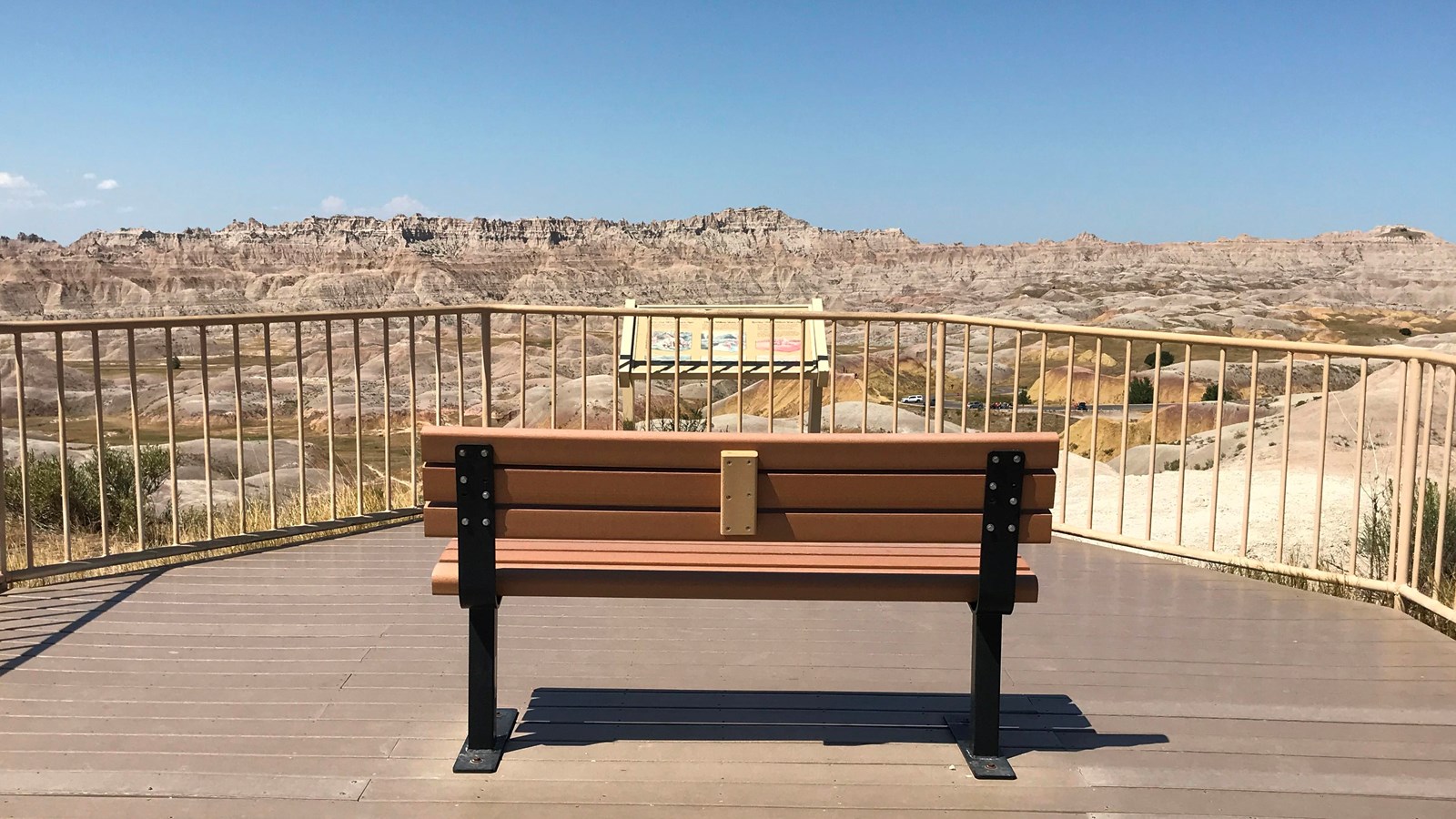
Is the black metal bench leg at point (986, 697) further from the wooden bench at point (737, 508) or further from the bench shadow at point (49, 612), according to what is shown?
the bench shadow at point (49, 612)

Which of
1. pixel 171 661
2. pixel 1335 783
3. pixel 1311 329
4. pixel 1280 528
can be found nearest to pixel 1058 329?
pixel 1280 528

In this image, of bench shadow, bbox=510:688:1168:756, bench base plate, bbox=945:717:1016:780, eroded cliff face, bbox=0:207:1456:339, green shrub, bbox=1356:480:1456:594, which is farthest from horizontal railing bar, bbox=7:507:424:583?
eroded cliff face, bbox=0:207:1456:339

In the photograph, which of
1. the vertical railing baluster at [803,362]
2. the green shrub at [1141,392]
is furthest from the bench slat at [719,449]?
the green shrub at [1141,392]

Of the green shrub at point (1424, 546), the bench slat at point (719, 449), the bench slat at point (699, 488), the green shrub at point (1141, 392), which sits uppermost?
the bench slat at point (719, 449)

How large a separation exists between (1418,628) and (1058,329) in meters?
2.26

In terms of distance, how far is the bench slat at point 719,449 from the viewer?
114 inches

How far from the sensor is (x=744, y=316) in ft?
21.7

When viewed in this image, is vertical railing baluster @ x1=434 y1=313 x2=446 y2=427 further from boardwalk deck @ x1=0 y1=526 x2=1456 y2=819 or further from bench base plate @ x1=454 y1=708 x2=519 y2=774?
bench base plate @ x1=454 y1=708 x2=519 y2=774

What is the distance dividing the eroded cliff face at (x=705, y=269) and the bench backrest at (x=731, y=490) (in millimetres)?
74135

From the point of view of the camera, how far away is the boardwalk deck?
9.95 feet

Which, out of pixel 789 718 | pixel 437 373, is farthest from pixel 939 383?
pixel 789 718

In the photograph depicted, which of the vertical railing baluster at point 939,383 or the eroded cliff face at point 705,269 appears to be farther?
the eroded cliff face at point 705,269

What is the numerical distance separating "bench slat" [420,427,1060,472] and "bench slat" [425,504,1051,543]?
5.1 inches

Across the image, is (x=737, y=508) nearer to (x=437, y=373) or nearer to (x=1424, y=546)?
(x=437, y=373)
